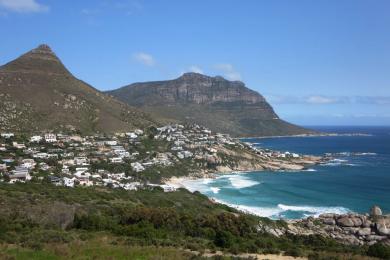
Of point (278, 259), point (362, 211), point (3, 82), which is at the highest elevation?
point (3, 82)

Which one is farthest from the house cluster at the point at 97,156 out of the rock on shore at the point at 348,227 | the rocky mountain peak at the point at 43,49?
the rocky mountain peak at the point at 43,49

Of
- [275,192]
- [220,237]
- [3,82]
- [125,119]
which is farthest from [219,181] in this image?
[220,237]

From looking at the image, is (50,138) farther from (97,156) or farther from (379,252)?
(379,252)

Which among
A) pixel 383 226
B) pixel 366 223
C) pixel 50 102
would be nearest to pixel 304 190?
pixel 366 223

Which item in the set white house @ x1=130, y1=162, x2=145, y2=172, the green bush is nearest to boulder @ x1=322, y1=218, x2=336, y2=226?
the green bush

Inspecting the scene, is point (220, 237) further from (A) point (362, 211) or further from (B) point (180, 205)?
(A) point (362, 211)

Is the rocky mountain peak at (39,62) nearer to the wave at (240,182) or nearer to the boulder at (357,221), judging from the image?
the wave at (240,182)

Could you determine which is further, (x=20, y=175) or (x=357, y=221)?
(x=20, y=175)
